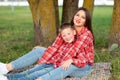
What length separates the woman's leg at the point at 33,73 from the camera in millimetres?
5633

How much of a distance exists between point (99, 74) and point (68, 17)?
3.93 m

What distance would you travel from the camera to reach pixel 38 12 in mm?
9148

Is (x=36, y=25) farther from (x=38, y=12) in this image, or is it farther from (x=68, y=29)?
(x=68, y=29)

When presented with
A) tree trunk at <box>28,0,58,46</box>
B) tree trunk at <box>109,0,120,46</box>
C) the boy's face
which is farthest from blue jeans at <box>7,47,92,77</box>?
tree trunk at <box>28,0,58,46</box>

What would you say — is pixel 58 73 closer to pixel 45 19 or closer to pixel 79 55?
pixel 79 55

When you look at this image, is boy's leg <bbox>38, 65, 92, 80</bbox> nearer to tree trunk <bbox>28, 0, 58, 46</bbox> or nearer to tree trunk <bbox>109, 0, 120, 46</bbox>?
tree trunk <bbox>109, 0, 120, 46</bbox>

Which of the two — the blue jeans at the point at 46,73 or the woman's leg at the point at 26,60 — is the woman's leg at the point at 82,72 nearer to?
the blue jeans at the point at 46,73

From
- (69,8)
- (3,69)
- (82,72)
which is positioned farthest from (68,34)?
(69,8)

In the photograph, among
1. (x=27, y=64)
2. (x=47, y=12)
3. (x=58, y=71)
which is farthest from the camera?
(x=47, y=12)

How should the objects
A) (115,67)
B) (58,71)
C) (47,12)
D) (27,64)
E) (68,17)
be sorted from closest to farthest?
1. (58,71)
2. (27,64)
3. (115,67)
4. (47,12)
5. (68,17)

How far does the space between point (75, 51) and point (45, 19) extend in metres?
3.54

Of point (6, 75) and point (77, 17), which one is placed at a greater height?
point (77, 17)

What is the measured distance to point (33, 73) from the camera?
568 cm

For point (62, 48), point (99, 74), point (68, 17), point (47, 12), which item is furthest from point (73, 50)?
point (68, 17)
